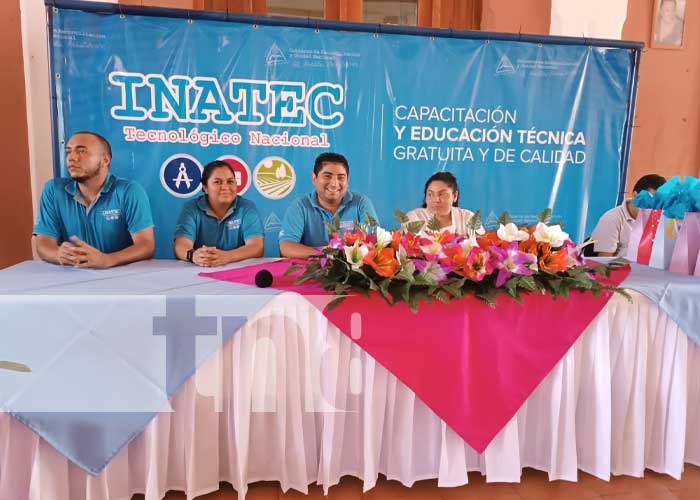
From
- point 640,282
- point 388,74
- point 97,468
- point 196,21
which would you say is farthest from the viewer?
point 388,74

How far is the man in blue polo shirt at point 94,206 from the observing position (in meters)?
2.45

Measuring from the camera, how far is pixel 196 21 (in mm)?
2719

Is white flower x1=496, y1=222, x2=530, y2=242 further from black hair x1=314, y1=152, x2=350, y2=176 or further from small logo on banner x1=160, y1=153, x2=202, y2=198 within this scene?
small logo on banner x1=160, y1=153, x2=202, y2=198

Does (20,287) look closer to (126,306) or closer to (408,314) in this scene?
(126,306)

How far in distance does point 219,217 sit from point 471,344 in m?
1.65

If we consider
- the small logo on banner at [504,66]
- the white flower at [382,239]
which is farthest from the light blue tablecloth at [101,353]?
the small logo on banner at [504,66]

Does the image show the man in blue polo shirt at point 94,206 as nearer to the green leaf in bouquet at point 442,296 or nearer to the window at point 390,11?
the green leaf in bouquet at point 442,296

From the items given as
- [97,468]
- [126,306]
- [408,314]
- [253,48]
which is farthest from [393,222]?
[97,468]

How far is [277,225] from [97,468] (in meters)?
1.76

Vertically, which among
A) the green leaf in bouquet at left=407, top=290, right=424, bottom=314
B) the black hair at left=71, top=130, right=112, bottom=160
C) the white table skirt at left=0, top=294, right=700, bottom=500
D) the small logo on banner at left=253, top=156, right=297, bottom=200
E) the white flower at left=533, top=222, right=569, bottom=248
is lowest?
the white table skirt at left=0, top=294, right=700, bottom=500

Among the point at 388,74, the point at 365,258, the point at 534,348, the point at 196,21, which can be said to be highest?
the point at 196,21

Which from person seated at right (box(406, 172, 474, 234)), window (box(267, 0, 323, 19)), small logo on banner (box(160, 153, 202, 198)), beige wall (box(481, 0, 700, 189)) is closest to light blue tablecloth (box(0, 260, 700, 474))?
small logo on banner (box(160, 153, 202, 198))

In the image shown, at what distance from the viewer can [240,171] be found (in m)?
2.88

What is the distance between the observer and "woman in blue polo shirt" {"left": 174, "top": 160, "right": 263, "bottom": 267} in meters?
2.66
